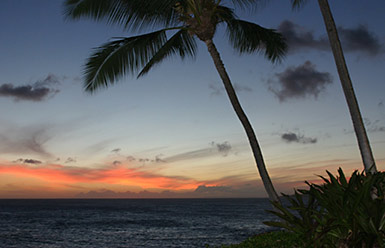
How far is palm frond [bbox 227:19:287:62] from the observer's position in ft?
41.2

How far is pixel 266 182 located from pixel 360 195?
5311 mm

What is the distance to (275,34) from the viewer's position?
13242 mm

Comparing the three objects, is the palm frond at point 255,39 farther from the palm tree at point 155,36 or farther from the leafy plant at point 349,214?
the leafy plant at point 349,214

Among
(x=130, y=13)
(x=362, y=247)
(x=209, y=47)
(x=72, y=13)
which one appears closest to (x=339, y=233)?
(x=362, y=247)

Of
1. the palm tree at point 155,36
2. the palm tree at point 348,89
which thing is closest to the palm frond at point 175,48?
the palm tree at point 155,36

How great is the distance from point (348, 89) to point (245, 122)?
3219 millimetres

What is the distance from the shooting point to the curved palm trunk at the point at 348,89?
7.07m

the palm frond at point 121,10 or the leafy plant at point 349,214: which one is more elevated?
the palm frond at point 121,10

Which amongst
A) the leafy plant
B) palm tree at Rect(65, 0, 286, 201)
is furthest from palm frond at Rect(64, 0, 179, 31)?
the leafy plant

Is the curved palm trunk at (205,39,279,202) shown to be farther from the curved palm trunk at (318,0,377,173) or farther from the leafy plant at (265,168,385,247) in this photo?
the leafy plant at (265,168,385,247)

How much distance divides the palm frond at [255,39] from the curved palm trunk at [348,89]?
4.54 meters

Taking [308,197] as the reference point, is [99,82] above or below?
above

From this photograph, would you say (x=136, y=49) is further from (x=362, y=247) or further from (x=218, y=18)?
(x=362, y=247)

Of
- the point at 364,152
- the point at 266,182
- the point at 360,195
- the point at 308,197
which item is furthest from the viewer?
the point at 266,182
